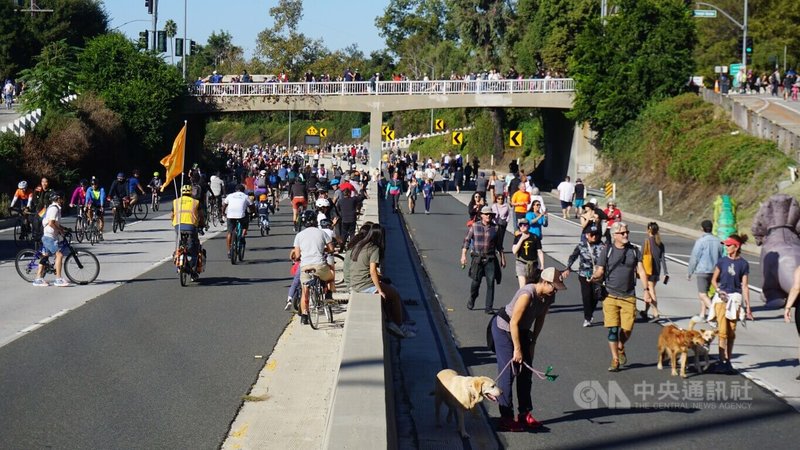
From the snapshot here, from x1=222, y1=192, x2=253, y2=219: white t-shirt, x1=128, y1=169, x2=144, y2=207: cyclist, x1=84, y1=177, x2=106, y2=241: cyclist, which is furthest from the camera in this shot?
x1=128, y1=169, x2=144, y2=207: cyclist

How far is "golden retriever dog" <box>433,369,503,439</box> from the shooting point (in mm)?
9570

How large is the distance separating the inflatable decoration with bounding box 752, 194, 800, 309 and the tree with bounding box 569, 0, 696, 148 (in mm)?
47275

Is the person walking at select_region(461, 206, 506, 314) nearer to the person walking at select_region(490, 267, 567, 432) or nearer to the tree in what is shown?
the person walking at select_region(490, 267, 567, 432)

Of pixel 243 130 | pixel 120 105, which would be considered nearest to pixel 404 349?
pixel 120 105

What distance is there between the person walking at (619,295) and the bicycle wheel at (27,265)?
11.9 meters

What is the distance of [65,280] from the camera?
21.2 m

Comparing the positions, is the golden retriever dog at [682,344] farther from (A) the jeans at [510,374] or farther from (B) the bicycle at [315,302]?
(B) the bicycle at [315,302]

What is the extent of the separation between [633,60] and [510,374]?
168 ft

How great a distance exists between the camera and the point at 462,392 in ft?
31.5

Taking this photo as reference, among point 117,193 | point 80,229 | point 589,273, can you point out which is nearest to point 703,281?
point 589,273

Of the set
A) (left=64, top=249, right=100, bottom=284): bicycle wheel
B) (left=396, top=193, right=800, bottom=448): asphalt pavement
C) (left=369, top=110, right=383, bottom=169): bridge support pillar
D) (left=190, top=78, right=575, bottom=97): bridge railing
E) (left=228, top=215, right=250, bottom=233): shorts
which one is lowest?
(left=396, top=193, right=800, bottom=448): asphalt pavement

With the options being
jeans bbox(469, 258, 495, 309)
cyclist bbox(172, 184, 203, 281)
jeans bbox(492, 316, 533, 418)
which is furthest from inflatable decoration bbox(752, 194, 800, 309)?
cyclist bbox(172, 184, 203, 281)

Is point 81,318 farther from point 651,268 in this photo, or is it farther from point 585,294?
point 651,268

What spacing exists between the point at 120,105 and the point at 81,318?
48.8m
